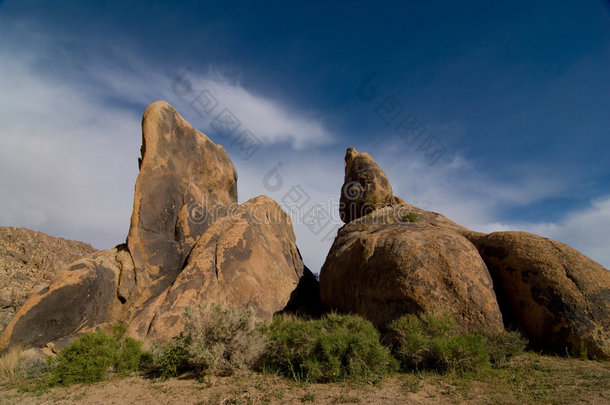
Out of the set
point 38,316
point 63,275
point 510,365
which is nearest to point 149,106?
point 63,275

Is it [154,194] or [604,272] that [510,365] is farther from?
[154,194]

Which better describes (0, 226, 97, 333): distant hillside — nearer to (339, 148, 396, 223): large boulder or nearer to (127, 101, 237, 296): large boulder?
(127, 101, 237, 296): large boulder

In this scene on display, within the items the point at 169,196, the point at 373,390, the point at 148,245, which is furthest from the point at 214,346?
the point at 169,196

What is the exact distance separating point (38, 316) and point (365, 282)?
8.47 meters

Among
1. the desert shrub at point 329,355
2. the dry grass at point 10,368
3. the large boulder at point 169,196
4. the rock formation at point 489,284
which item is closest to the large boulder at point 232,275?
the large boulder at point 169,196

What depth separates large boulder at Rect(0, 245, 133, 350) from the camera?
27.0 ft

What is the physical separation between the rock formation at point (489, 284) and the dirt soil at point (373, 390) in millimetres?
1073

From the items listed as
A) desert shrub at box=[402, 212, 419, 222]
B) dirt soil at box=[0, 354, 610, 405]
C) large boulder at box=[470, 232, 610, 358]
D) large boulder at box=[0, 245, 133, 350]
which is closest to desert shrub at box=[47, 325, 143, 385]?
dirt soil at box=[0, 354, 610, 405]

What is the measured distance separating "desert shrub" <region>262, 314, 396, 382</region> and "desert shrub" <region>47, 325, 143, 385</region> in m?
3.00

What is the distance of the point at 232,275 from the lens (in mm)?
10312

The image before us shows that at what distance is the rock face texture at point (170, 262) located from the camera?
344 inches

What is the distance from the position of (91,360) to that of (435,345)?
22.5 feet

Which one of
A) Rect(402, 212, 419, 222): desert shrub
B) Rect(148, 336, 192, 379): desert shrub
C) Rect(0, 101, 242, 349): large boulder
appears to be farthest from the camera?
Rect(402, 212, 419, 222): desert shrub

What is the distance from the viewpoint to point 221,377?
6.59 m
